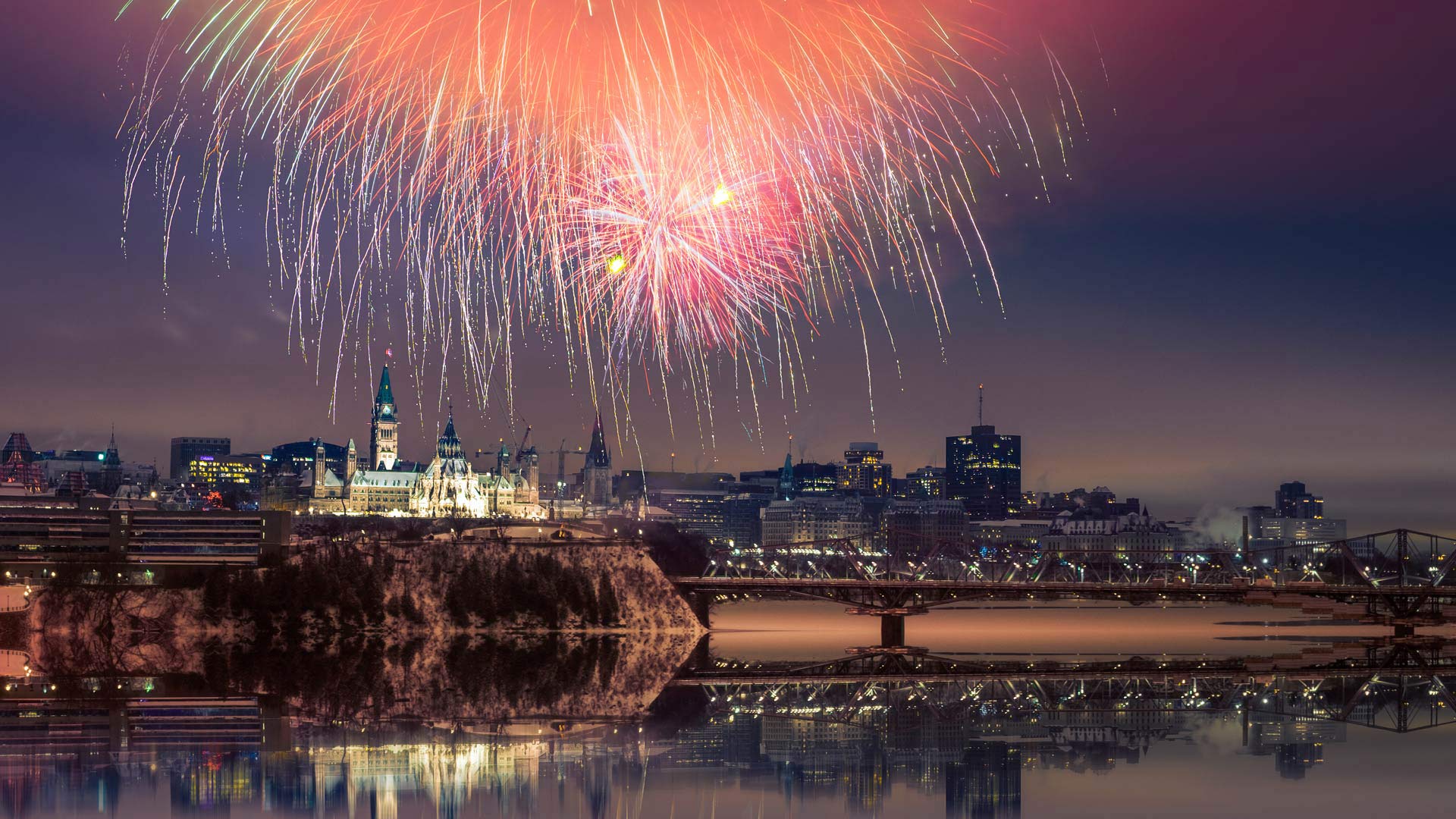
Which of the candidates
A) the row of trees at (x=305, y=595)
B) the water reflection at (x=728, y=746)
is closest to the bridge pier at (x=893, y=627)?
the water reflection at (x=728, y=746)

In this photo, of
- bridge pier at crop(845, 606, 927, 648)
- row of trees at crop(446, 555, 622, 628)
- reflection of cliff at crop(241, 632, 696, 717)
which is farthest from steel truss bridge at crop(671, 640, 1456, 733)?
row of trees at crop(446, 555, 622, 628)

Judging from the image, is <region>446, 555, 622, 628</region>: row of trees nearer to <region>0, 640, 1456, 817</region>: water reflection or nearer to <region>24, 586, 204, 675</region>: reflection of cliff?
<region>24, 586, 204, 675</region>: reflection of cliff

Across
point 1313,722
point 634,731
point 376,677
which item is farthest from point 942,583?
point 634,731

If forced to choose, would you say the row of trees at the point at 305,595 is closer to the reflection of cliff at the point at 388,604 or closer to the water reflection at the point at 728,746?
the reflection of cliff at the point at 388,604

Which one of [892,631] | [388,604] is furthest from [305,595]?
[892,631]

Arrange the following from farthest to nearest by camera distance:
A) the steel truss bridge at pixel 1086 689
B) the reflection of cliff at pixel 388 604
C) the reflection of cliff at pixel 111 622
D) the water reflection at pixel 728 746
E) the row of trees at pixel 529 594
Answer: the row of trees at pixel 529 594 < the reflection of cliff at pixel 388 604 < the reflection of cliff at pixel 111 622 < the steel truss bridge at pixel 1086 689 < the water reflection at pixel 728 746

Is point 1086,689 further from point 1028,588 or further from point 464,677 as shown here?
point 1028,588
